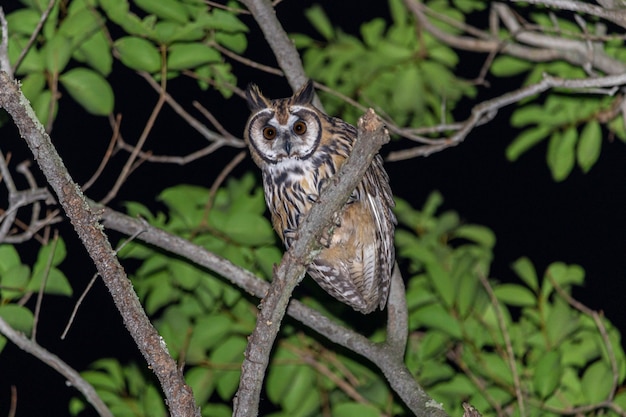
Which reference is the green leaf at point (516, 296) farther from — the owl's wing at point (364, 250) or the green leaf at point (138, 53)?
the green leaf at point (138, 53)

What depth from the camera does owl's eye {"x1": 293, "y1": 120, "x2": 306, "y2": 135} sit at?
2922 mm

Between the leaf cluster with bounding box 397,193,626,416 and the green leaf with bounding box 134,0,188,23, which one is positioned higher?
the green leaf with bounding box 134,0,188,23

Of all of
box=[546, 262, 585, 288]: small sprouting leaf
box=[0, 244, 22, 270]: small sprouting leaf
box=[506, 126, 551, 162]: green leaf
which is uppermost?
box=[506, 126, 551, 162]: green leaf

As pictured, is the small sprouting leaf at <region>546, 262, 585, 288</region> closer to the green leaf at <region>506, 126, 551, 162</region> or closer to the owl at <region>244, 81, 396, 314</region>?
the green leaf at <region>506, 126, 551, 162</region>

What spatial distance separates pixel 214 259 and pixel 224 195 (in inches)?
21.5

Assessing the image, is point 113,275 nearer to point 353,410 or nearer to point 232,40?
point 353,410

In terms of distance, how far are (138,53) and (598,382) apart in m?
1.99

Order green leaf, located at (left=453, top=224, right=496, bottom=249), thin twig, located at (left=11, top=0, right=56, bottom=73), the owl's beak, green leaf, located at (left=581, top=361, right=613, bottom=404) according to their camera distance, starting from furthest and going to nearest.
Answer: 1. green leaf, located at (left=453, top=224, right=496, bottom=249)
2. green leaf, located at (left=581, top=361, right=613, bottom=404)
3. the owl's beak
4. thin twig, located at (left=11, top=0, right=56, bottom=73)

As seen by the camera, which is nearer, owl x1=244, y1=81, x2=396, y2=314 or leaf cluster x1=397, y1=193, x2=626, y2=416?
owl x1=244, y1=81, x2=396, y2=314

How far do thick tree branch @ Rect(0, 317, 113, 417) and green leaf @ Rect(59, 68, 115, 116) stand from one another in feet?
2.54

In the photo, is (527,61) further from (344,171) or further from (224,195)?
(344,171)

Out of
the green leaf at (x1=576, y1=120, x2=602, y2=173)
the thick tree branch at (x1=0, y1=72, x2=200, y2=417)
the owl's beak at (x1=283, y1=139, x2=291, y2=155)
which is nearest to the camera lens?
the thick tree branch at (x1=0, y1=72, x2=200, y2=417)

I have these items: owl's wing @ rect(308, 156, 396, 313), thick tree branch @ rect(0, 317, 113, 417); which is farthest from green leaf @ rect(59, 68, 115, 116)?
owl's wing @ rect(308, 156, 396, 313)

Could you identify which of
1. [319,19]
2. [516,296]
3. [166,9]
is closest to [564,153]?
[516,296]
